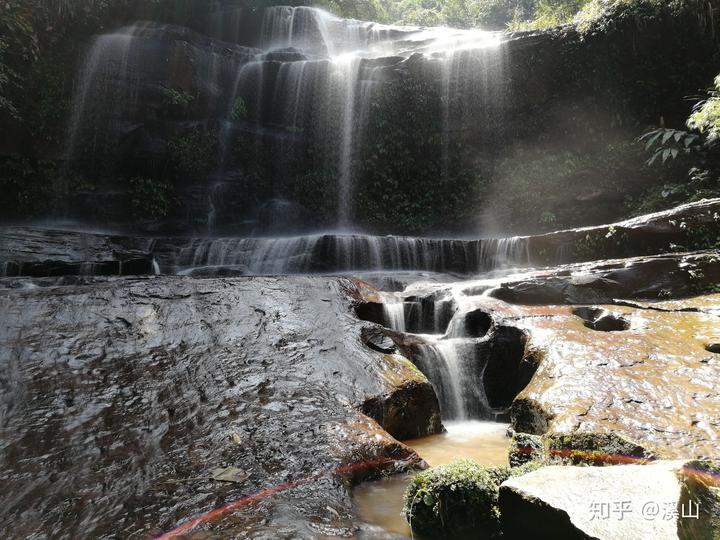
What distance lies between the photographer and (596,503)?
199 centimetres

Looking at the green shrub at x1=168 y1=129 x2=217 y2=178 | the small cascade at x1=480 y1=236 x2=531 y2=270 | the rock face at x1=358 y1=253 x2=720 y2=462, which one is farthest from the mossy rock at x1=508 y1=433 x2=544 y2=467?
the green shrub at x1=168 y1=129 x2=217 y2=178

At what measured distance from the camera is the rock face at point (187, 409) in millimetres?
2408

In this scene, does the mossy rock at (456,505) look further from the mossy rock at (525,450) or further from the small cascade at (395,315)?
the small cascade at (395,315)

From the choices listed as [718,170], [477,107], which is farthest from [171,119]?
[718,170]

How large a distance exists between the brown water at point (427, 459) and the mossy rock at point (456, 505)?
14 centimetres

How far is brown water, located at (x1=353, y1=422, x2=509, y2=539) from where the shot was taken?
260cm

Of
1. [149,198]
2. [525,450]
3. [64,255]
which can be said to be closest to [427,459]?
[525,450]

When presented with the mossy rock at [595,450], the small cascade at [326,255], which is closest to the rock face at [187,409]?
the mossy rock at [595,450]

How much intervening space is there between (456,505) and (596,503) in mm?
838

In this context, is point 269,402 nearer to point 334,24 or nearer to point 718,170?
point 718,170

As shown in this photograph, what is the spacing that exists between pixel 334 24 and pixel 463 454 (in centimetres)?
2291

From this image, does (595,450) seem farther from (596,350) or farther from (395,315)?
(395,315)

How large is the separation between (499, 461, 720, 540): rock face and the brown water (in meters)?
0.72

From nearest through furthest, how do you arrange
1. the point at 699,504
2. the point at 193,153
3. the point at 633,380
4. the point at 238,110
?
the point at 699,504 < the point at 633,380 < the point at 193,153 < the point at 238,110
